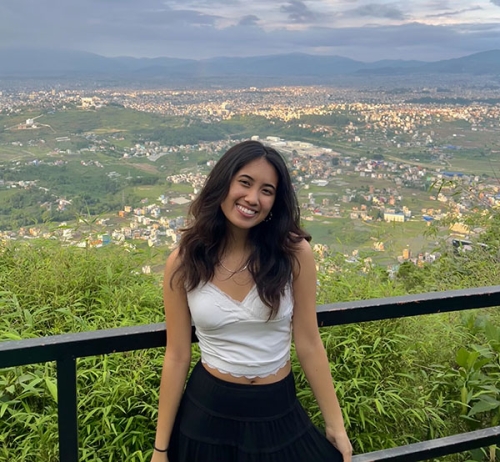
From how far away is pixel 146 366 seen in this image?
6.91ft

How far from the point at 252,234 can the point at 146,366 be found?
0.90 meters

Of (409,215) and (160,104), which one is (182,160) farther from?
(160,104)

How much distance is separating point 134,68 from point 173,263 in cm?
1783

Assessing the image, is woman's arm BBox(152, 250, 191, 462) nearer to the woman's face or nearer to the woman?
the woman

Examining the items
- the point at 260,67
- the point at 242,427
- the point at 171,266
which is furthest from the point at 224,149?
the point at 260,67

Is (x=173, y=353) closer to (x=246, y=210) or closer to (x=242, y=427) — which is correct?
(x=242, y=427)

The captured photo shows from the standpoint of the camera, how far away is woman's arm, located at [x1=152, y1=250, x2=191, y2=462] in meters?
1.44

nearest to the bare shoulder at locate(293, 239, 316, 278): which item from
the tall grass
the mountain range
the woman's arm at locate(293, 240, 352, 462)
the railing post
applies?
the woman's arm at locate(293, 240, 352, 462)

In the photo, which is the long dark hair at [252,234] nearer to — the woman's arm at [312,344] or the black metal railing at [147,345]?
the woman's arm at [312,344]

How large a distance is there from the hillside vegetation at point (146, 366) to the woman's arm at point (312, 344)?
560mm

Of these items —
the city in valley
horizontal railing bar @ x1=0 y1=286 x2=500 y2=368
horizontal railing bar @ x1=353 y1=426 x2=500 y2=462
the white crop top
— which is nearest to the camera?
horizontal railing bar @ x1=0 y1=286 x2=500 y2=368

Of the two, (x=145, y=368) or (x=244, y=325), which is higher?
(x=244, y=325)

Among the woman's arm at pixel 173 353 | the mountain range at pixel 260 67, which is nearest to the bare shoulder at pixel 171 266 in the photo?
the woman's arm at pixel 173 353

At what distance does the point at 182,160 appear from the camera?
19.1 ft
